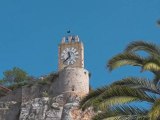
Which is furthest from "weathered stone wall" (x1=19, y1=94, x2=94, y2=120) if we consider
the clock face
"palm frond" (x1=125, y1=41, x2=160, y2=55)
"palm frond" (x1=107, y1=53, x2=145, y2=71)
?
"palm frond" (x1=107, y1=53, x2=145, y2=71)

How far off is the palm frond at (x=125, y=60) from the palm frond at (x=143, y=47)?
45 centimetres

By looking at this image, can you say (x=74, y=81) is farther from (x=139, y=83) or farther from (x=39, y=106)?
(x=139, y=83)

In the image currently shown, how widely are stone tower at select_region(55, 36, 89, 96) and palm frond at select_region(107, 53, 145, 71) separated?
111 feet

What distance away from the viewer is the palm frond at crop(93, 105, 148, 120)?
1538 cm

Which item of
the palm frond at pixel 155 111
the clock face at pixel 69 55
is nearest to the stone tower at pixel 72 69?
the clock face at pixel 69 55

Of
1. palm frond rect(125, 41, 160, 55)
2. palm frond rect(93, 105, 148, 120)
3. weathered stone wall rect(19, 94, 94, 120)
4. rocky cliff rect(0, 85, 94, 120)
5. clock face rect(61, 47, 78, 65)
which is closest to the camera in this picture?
palm frond rect(93, 105, 148, 120)

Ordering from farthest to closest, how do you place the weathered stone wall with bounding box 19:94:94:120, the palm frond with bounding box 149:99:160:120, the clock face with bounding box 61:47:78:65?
the clock face with bounding box 61:47:78:65 → the weathered stone wall with bounding box 19:94:94:120 → the palm frond with bounding box 149:99:160:120

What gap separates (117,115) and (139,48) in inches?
91.4

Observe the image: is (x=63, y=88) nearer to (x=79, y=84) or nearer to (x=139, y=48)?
(x=79, y=84)

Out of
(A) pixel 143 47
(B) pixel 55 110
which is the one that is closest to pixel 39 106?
(B) pixel 55 110

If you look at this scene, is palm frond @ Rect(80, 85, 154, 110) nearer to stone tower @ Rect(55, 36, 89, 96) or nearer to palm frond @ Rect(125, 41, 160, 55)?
palm frond @ Rect(125, 41, 160, 55)

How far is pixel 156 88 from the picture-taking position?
15.9 metres

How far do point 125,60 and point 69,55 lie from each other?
36293mm

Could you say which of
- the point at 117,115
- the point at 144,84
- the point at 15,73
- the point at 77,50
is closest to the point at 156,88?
the point at 144,84
